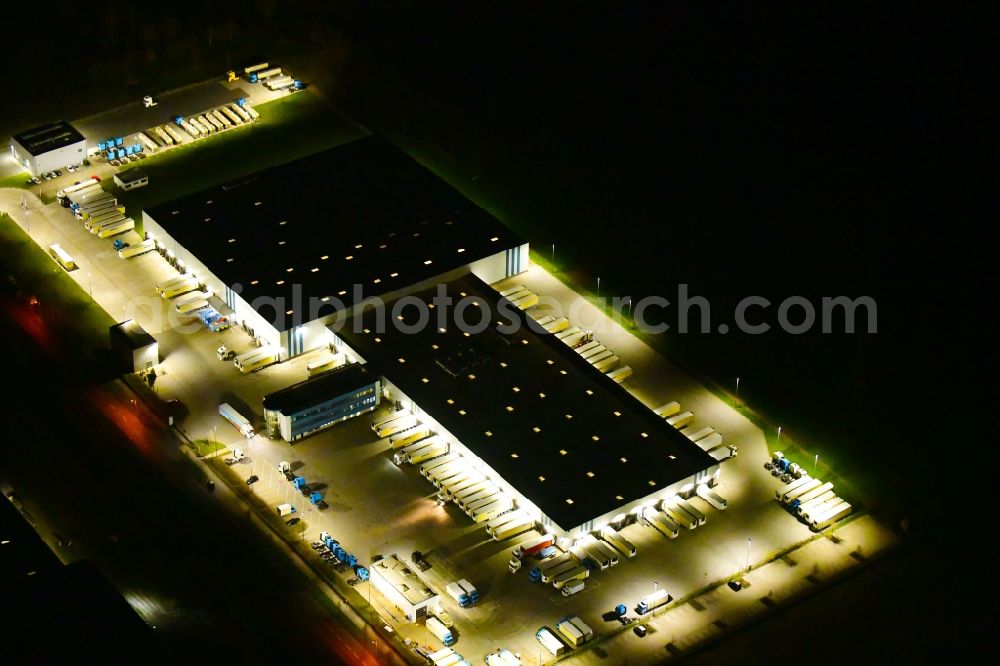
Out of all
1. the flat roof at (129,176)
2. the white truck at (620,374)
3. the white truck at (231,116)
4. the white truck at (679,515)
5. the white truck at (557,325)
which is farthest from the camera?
the white truck at (231,116)

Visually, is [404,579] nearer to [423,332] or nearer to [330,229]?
[423,332]

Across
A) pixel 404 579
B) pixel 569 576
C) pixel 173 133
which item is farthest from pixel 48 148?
pixel 569 576

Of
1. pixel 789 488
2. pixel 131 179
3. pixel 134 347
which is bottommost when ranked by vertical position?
pixel 789 488

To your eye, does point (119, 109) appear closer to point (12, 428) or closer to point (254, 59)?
point (254, 59)

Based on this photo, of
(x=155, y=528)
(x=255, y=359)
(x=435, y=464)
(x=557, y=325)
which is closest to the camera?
(x=155, y=528)

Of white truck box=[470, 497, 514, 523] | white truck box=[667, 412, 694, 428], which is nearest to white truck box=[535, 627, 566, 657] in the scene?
white truck box=[470, 497, 514, 523]

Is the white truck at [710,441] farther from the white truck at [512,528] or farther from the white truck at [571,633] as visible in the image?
the white truck at [571,633]

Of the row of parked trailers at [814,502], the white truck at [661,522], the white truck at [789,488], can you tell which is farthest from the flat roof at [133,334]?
the row of parked trailers at [814,502]

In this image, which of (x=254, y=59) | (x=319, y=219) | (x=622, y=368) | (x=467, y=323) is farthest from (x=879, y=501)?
(x=254, y=59)
